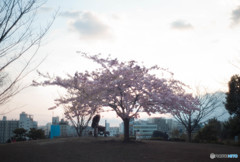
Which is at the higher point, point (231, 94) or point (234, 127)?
point (231, 94)

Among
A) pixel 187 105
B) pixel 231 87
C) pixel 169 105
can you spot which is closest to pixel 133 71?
pixel 169 105

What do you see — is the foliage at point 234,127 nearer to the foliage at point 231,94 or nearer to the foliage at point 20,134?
the foliage at point 231,94

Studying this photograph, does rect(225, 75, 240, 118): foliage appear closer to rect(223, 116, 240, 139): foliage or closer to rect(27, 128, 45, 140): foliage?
rect(223, 116, 240, 139): foliage

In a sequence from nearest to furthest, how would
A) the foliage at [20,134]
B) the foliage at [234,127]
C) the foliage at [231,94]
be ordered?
the foliage at [20,134] → the foliage at [231,94] → the foliage at [234,127]

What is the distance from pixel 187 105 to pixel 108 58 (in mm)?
6121

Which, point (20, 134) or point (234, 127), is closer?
point (20, 134)

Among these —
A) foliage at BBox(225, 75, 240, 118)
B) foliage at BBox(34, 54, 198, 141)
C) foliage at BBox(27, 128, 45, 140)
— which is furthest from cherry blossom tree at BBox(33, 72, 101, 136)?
foliage at BBox(225, 75, 240, 118)

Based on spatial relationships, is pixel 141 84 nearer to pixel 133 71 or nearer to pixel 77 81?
pixel 133 71

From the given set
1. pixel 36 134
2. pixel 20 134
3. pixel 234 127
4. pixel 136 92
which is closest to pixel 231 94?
pixel 234 127

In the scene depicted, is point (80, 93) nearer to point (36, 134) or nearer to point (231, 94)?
point (36, 134)

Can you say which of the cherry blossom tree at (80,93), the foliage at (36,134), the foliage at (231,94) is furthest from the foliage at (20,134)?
the foliage at (231,94)

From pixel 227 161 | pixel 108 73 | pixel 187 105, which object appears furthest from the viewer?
pixel 108 73

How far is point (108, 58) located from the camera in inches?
579

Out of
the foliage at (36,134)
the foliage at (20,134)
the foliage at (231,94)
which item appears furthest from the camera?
the foliage at (231,94)
